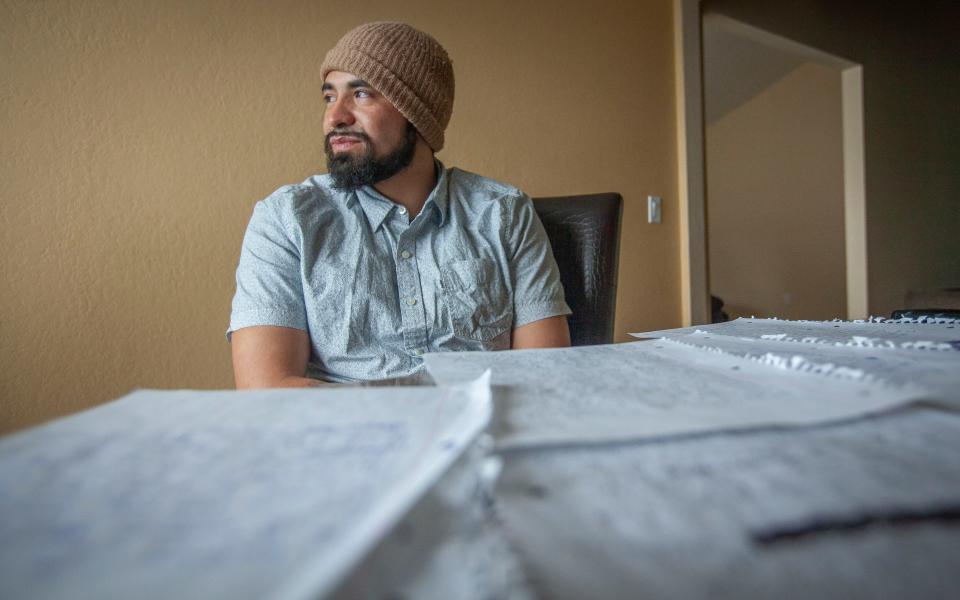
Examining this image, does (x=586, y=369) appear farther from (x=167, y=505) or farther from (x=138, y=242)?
(x=138, y=242)

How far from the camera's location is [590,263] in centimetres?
93

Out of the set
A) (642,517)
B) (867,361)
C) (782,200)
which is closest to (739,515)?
(642,517)

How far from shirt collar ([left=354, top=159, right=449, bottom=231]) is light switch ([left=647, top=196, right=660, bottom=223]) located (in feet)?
3.11

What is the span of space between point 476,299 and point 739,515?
67 cm

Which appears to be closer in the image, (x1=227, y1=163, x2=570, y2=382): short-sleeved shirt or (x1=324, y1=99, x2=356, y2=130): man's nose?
(x1=227, y1=163, x2=570, y2=382): short-sleeved shirt

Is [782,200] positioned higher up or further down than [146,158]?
higher up

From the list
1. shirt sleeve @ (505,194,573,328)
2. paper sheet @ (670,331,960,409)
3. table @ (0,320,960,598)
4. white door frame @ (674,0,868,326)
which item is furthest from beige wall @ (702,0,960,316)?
table @ (0,320,960,598)

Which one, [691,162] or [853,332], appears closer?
[853,332]

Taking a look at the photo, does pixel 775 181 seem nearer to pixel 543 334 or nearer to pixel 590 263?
pixel 590 263

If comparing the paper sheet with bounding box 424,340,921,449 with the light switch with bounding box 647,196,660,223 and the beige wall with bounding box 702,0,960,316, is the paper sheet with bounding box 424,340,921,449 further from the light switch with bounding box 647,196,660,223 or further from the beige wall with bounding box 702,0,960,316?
the beige wall with bounding box 702,0,960,316

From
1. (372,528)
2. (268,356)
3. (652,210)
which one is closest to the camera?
(372,528)

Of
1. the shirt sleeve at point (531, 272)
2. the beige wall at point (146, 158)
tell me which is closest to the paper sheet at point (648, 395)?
the shirt sleeve at point (531, 272)

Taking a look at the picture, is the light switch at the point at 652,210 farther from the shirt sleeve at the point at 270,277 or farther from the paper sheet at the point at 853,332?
the shirt sleeve at the point at 270,277

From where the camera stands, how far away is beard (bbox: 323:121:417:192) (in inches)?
32.8
